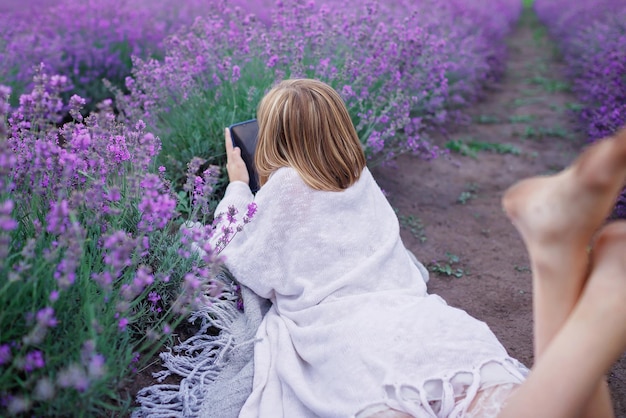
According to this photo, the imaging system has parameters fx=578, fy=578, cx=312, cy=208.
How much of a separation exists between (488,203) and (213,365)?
7.97 ft

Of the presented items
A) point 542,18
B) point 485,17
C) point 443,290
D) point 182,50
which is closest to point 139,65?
point 182,50

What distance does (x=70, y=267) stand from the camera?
122 centimetres

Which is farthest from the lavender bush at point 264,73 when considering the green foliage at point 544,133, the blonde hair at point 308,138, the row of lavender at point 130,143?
the green foliage at point 544,133

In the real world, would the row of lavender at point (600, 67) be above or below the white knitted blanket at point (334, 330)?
below

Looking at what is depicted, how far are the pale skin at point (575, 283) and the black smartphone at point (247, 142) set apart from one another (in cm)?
124

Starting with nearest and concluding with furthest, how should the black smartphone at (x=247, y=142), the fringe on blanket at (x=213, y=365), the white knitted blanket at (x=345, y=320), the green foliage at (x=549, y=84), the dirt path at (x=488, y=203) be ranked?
the white knitted blanket at (x=345, y=320), the fringe on blanket at (x=213, y=365), the black smartphone at (x=247, y=142), the dirt path at (x=488, y=203), the green foliage at (x=549, y=84)

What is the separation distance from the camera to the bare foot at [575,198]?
1.15 m

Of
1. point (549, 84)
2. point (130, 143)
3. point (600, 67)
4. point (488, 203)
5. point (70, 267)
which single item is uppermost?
point (70, 267)

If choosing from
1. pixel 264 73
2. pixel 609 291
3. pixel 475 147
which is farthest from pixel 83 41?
pixel 609 291

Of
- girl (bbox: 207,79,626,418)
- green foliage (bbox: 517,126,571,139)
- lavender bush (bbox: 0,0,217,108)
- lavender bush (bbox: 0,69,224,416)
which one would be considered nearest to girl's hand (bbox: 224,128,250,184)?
girl (bbox: 207,79,626,418)

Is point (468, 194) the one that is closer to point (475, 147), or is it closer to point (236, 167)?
point (475, 147)

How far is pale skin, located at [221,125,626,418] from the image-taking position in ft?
3.76

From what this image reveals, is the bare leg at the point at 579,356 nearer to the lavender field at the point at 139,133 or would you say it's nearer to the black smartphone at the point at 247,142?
the lavender field at the point at 139,133

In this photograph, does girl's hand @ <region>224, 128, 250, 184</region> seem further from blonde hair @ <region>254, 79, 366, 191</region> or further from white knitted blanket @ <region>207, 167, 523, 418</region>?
blonde hair @ <region>254, 79, 366, 191</region>
